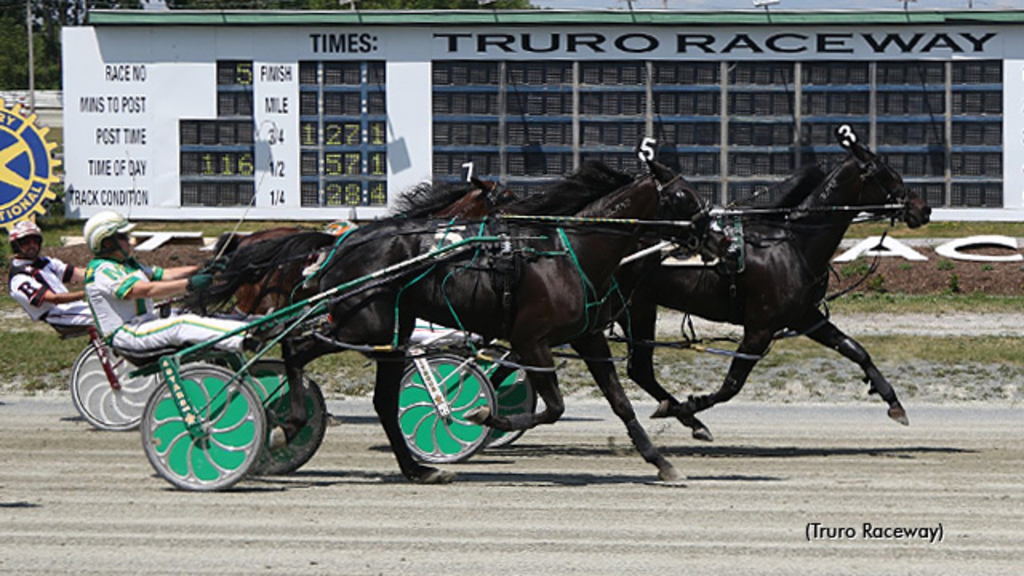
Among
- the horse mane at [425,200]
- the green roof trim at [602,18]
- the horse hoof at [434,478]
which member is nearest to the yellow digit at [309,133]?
the green roof trim at [602,18]

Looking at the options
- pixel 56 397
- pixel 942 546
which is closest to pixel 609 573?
pixel 942 546

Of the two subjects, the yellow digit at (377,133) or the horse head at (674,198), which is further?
the yellow digit at (377,133)

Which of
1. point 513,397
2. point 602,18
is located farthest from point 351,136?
point 513,397

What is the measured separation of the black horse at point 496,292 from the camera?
9.86 metres

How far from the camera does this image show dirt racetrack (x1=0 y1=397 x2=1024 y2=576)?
7.27 metres

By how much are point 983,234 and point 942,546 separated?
21219mm

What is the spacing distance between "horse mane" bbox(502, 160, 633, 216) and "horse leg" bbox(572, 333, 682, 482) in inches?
35.5

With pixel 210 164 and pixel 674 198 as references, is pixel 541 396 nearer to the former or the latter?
pixel 674 198

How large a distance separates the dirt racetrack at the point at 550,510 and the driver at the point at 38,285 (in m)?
1.03

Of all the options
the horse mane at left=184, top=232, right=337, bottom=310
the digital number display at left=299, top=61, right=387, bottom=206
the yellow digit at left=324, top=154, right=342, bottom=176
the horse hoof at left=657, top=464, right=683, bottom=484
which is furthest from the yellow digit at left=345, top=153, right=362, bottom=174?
the horse hoof at left=657, top=464, right=683, bottom=484

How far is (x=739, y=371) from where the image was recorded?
11.8 m

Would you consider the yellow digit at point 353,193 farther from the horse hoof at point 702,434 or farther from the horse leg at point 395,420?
the horse leg at point 395,420

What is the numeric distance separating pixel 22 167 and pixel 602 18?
33.8 ft

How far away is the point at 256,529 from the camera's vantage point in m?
8.02
